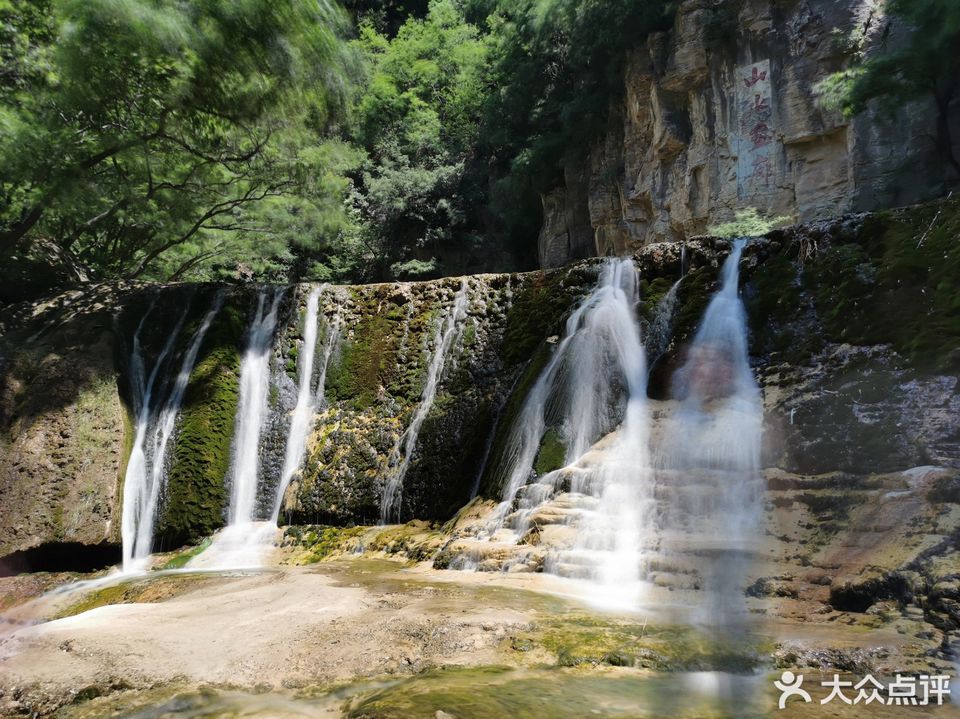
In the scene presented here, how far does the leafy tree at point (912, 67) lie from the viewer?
9102 millimetres

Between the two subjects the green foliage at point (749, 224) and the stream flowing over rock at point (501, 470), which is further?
the green foliage at point (749, 224)

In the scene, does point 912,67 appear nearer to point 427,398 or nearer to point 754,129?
point 754,129

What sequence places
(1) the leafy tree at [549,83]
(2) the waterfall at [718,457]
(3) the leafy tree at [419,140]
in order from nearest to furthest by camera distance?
(2) the waterfall at [718,457]
(1) the leafy tree at [549,83]
(3) the leafy tree at [419,140]

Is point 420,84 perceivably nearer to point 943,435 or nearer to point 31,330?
point 31,330

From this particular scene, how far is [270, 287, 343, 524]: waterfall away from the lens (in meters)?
9.03

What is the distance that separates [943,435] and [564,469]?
318 centimetres

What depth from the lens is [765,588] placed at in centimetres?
457

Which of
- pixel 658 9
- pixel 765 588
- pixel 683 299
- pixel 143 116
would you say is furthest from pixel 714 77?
pixel 765 588

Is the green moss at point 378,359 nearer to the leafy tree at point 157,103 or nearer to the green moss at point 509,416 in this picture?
the green moss at point 509,416

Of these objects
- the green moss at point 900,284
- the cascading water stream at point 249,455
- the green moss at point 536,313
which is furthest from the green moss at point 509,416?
the green moss at point 900,284

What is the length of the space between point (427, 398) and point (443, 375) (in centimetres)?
40

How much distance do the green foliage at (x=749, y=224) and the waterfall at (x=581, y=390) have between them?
546cm

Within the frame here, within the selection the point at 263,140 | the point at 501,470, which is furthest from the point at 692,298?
the point at 263,140

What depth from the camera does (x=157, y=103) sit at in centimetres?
903
